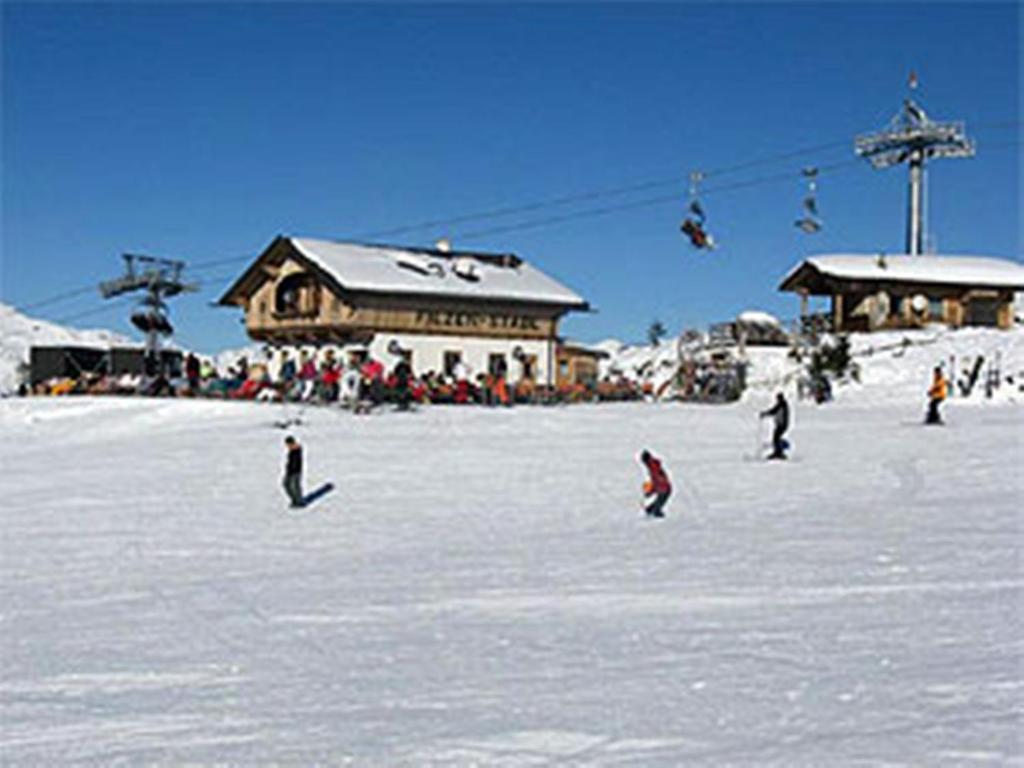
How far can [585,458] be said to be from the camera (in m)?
24.4

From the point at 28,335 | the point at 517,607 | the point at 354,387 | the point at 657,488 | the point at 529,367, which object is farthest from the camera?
the point at 28,335

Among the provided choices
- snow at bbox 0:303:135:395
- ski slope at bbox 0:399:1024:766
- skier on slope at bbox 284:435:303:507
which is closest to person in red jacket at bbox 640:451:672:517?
ski slope at bbox 0:399:1024:766

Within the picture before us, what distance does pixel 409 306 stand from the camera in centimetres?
4309

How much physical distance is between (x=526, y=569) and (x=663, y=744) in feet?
23.1

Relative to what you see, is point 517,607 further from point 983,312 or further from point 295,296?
point 983,312

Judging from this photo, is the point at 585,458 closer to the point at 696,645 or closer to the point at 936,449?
the point at 936,449

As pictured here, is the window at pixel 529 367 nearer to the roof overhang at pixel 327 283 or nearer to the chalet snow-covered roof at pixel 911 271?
the roof overhang at pixel 327 283

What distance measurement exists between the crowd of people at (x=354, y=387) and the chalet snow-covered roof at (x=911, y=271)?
1365 centimetres

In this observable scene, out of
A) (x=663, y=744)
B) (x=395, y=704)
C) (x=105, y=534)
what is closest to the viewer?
(x=663, y=744)

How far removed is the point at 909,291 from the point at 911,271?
1.08 metres

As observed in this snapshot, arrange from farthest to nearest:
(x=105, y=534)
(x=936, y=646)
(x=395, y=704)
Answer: (x=105, y=534) < (x=936, y=646) < (x=395, y=704)

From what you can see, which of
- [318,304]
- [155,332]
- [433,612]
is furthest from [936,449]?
[155,332]

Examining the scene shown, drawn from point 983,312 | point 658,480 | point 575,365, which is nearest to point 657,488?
point 658,480

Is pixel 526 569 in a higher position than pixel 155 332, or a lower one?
lower
